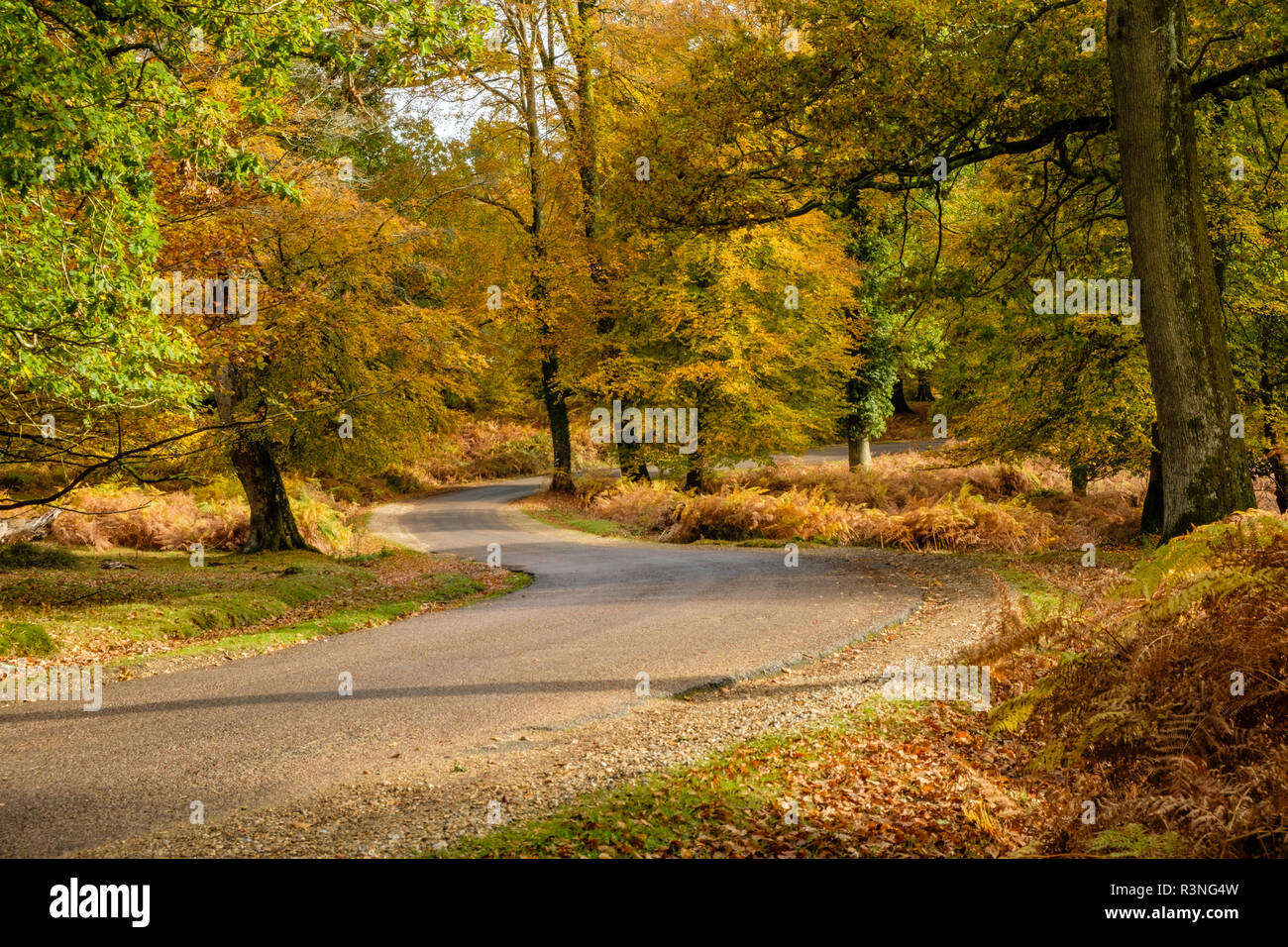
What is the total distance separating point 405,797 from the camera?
5676 millimetres

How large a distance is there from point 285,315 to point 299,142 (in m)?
5.28

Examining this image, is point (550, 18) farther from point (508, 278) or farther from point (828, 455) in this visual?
point (828, 455)

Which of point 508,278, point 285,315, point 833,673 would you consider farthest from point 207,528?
point 833,673

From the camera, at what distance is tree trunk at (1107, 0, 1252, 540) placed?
8703mm

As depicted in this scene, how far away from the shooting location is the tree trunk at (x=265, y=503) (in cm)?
1881

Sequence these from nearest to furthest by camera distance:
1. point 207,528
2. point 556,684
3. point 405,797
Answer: point 405,797, point 556,684, point 207,528

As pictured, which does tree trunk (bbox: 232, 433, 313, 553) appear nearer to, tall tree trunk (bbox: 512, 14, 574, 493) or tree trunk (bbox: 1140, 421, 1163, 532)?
tall tree trunk (bbox: 512, 14, 574, 493)
